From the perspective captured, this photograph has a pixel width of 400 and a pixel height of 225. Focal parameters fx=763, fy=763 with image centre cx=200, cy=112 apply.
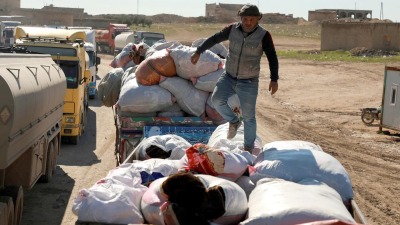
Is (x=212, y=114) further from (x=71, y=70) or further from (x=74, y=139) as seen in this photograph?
(x=74, y=139)

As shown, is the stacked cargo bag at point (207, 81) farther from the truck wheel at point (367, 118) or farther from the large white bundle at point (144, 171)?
the truck wheel at point (367, 118)

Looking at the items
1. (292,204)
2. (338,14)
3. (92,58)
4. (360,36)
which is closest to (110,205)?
(292,204)

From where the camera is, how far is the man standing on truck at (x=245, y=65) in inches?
342

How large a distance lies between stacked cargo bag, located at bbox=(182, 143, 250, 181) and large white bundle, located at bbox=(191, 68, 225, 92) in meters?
4.99

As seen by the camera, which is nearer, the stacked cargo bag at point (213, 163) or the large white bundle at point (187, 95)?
the stacked cargo bag at point (213, 163)

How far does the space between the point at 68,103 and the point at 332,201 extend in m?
12.8

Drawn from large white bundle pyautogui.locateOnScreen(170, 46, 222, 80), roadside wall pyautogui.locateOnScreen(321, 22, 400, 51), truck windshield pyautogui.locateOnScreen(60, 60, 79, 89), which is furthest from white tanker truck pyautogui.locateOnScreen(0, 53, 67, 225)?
roadside wall pyautogui.locateOnScreen(321, 22, 400, 51)

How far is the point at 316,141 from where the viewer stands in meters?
20.2

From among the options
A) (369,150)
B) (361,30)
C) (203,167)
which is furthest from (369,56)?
(203,167)

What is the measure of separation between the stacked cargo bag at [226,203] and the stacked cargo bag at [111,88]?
892 centimetres

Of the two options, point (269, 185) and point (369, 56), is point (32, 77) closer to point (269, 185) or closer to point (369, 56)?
point (269, 185)

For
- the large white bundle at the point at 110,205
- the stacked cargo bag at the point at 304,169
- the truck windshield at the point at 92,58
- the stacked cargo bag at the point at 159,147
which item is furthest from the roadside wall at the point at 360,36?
the large white bundle at the point at 110,205

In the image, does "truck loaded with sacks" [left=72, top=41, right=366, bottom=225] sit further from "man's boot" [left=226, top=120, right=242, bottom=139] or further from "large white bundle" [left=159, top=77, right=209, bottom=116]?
"large white bundle" [left=159, top=77, right=209, bottom=116]

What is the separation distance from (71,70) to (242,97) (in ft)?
32.4
